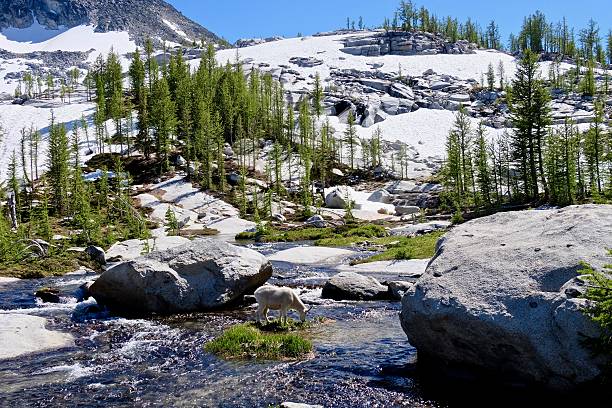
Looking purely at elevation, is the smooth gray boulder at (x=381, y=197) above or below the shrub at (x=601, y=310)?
below

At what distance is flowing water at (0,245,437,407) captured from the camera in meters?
12.8

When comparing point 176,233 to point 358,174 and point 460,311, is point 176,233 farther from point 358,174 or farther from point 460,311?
point 358,174

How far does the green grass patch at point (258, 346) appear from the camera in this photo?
15938 mm

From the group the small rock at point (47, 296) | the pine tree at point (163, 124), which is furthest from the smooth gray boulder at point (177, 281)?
the pine tree at point (163, 124)

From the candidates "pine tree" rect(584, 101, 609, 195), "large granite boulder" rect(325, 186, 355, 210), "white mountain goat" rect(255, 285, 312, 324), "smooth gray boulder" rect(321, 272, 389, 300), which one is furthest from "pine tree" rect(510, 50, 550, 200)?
"white mountain goat" rect(255, 285, 312, 324)

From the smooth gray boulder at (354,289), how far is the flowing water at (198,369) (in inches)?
97.1

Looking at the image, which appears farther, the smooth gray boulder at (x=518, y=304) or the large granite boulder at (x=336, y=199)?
the large granite boulder at (x=336, y=199)

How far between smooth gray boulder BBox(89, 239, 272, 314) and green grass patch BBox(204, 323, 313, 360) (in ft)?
18.4

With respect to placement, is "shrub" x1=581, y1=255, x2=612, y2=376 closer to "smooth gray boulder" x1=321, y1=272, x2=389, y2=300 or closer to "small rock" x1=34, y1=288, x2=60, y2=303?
"smooth gray boulder" x1=321, y1=272, x2=389, y2=300

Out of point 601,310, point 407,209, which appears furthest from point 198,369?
point 407,209

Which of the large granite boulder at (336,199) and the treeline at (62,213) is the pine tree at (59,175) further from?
the large granite boulder at (336,199)

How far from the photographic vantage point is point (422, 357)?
14.8 m

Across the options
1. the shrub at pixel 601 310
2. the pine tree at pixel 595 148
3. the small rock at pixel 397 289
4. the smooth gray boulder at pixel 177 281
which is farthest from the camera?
the pine tree at pixel 595 148

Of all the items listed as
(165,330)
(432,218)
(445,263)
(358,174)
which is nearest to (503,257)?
(445,263)
